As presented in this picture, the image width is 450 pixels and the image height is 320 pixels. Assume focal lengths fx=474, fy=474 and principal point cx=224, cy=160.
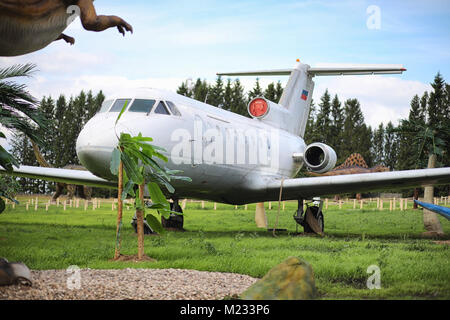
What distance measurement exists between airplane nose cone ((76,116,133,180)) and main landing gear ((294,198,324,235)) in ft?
19.1

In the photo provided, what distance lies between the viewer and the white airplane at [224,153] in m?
9.58

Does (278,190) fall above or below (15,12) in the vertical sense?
below

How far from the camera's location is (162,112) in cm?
1023

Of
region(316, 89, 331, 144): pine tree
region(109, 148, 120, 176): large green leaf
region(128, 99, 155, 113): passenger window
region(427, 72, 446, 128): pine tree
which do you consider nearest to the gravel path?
region(109, 148, 120, 176): large green leaf

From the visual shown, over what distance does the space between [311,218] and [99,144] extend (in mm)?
6510

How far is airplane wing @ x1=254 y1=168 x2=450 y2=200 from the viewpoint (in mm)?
10660

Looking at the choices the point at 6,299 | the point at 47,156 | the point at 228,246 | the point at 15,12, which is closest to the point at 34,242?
the point at 228,246

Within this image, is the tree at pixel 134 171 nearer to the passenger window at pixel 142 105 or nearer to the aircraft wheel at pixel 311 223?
the passenger window at pixel 142 105

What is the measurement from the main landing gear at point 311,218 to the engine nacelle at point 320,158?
1264 millimetres

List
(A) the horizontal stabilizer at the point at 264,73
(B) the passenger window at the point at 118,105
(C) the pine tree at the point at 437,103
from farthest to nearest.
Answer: (A) the horizontal stabilizer at the point at 264,73, (C) the pine tree at the point at 437,103, (B) the passenger window at the point at 118,105

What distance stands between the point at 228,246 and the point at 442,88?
7.07 m

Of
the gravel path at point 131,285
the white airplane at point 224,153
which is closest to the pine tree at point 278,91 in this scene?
the white airplane at point 224,153
